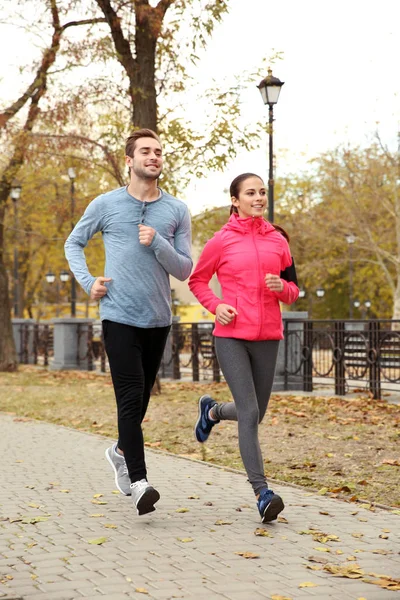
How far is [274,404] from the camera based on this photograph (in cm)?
1414

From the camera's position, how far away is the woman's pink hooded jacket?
18.8ft

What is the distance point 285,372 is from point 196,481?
32.5ft

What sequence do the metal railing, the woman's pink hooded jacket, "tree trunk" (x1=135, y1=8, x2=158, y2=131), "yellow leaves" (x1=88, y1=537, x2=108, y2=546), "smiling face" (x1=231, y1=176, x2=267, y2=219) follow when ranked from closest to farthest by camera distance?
"yellow leaves" (x1=88, y1=537, x2=108, y2=546) < the woman's pink hooded jacket < "smiling face" (x1=231, y1=176, x2=267, y2=219) < the metal railing < "tree trunk" (x1=135, y1=8, x2=158, y2=131)

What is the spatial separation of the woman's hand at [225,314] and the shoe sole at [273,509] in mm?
1003

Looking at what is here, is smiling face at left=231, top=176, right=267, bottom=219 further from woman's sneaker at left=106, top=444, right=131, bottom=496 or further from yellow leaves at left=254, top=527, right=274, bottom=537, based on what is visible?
yellow leaves at left=254, top=527, right=274, bottom=537

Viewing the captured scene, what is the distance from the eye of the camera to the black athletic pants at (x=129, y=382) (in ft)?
18.6

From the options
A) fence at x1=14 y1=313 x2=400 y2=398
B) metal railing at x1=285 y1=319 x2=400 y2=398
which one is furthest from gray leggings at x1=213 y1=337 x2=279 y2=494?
metal railing at x1=285 y1=319 x2=400 y2=398

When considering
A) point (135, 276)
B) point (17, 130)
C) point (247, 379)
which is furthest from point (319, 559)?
point (17, 130)

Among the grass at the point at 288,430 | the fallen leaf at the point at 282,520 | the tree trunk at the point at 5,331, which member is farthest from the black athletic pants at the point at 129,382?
the tree trunk at the point at 5,331

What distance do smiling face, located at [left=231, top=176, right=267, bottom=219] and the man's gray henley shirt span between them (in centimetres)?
35

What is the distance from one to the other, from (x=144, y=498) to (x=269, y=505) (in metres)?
0.68

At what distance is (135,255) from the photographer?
18.8 feet

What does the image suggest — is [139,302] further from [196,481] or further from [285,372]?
[285,372]

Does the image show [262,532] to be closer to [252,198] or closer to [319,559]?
[319,559]
